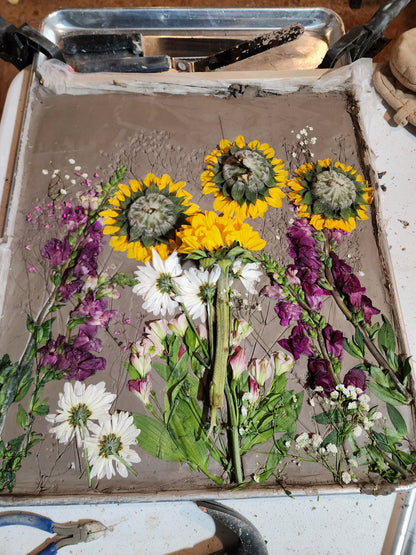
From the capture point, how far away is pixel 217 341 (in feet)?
2.16

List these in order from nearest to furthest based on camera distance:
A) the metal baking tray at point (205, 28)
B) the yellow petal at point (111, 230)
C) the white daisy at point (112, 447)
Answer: the white daisy at point (112, 447)
the yellow petal at point (111, 230)
the metal baking tray at point (205, 28)

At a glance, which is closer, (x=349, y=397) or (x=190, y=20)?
(x=349, y=397)

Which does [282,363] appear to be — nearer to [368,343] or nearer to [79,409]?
[368,343]

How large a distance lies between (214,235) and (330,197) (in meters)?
0.23

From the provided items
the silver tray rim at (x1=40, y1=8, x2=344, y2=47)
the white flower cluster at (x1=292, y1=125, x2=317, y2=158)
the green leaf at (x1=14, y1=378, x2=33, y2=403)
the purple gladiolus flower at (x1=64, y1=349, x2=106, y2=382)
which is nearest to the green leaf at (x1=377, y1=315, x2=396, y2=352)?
the white flower cluster at (x1=292, y1=125, x2=317, y2=158)

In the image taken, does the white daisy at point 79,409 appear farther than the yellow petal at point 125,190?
No

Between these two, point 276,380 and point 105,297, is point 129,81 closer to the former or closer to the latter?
point 105,297

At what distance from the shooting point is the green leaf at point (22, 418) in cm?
63

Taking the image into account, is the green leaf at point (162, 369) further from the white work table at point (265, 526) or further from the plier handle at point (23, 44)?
the plier handle at point (23, 44)

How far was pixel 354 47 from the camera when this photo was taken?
844 millimetres

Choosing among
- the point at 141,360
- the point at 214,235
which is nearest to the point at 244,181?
the point at 214,235

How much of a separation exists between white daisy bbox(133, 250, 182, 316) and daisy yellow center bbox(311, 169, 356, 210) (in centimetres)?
27

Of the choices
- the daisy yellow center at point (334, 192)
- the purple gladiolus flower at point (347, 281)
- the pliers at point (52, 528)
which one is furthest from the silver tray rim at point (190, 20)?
the pliers at point (52, 528)

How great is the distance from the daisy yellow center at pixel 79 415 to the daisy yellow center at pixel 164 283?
21cm
